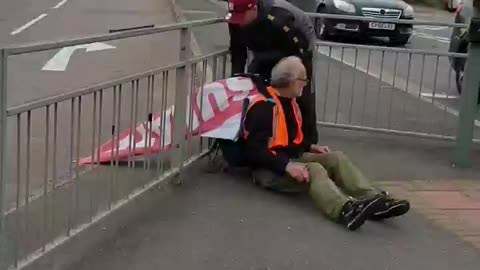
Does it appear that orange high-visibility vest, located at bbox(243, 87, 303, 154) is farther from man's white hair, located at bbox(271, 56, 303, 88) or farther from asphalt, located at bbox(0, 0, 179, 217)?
asphalt, located at bbox(0, 0, 179, 217)

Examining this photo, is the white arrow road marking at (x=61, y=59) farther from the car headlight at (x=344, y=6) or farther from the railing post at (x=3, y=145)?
the railing post at (x=3, y=145)

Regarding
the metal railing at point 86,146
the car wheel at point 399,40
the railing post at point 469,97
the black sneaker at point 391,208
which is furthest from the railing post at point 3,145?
the car wheel at point 399,40

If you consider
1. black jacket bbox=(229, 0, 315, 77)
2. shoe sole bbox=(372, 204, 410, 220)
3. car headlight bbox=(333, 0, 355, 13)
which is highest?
black jacket bbox=(229, 0, 315, 77)

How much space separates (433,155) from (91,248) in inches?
156

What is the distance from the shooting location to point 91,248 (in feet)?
16.1

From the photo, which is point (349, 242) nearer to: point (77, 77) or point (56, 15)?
point (77, 77)

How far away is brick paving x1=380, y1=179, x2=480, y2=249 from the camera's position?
571 centimetres

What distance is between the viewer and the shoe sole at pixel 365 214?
17.6ft

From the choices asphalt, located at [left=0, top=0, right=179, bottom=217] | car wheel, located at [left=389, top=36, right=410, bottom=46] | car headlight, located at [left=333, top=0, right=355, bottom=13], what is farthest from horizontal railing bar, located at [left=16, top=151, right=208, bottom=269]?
car headlight, located at [left=333, top=0, right=355, bottom=13]

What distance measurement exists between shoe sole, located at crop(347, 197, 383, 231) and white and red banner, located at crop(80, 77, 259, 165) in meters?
1.19

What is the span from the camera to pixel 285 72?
6.00 meters

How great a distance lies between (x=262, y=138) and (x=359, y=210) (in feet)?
3.00

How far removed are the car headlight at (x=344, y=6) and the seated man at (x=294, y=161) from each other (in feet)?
44.1

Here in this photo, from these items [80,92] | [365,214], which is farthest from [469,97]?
[80,92]
